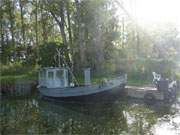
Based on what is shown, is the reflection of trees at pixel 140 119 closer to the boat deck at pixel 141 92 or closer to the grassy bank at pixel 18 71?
the boat deck at pixel 141 92

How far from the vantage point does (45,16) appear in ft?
159

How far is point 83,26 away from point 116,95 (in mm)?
14889

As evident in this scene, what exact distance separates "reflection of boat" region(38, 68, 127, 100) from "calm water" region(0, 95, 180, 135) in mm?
732

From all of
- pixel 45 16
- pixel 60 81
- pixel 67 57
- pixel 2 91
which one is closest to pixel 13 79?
pixel 2 91

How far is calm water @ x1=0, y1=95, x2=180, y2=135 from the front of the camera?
1650cm

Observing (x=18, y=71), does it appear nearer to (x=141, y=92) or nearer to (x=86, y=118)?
(x=141, y=92)

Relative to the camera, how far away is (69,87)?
25750mm

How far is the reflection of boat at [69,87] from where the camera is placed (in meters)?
24.9

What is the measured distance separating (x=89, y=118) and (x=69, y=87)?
635cm

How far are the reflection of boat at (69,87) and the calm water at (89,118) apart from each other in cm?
73

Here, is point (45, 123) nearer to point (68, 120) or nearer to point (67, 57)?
point (68, 120)

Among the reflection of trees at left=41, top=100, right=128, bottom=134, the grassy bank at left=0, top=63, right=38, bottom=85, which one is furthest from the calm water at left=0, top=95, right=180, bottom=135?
the grassy bank at left=0, top=63, right=38, bottom=85

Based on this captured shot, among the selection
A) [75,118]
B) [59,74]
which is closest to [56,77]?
[59,74]

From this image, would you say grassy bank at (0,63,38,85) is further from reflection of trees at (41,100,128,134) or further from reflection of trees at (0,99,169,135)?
reflection of trees at (41,100,128,134)
